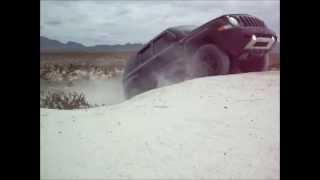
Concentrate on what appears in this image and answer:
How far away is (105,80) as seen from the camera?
2344mm

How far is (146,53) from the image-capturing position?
233cm

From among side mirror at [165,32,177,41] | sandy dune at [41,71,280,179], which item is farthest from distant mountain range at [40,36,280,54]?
sandy dune at [41,71,280,179]

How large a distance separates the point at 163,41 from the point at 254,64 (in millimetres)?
546

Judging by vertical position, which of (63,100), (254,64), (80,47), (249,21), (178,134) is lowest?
(178,134)

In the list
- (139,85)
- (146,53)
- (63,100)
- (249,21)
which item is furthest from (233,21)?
(63,100)

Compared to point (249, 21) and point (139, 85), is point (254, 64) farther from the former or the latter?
point (139, 85)

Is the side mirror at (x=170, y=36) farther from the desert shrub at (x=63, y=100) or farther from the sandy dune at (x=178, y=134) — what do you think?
the desert shrub at (x=63, y=100)

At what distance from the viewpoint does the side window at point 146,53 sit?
2.32 m

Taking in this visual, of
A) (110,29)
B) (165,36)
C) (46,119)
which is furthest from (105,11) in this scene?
(46,119)

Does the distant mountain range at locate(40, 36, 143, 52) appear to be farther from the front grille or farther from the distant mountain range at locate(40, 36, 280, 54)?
the front grille

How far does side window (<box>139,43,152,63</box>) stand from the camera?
7.61 ft
